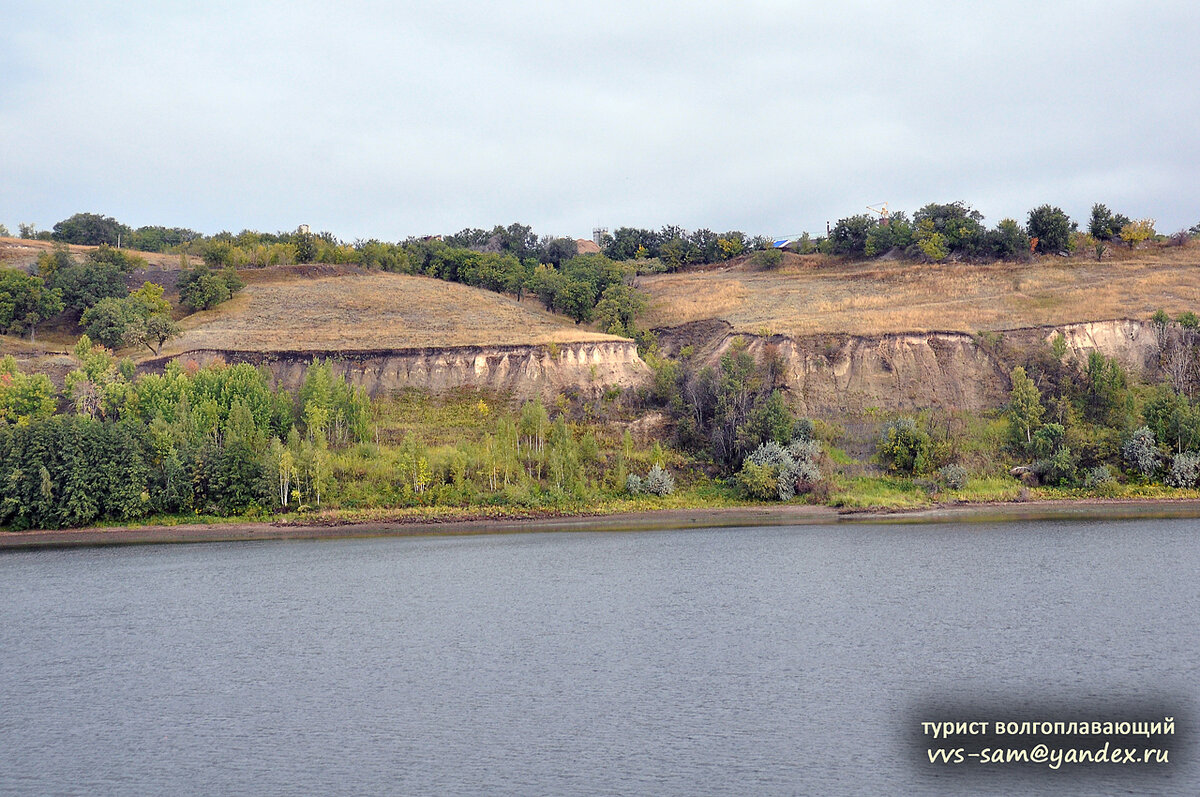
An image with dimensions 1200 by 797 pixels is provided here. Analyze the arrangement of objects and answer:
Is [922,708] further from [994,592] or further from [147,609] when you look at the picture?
[147,609]

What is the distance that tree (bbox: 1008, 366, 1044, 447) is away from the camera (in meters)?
66.6

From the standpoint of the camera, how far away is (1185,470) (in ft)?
201

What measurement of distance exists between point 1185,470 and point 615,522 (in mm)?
35029

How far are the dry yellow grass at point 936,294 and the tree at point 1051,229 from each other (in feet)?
7.23

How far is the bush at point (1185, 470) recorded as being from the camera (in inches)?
2413

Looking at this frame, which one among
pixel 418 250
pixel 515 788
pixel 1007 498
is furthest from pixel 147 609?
pixel 418 250

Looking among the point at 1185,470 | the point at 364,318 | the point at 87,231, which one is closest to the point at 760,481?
the point at 1185,470

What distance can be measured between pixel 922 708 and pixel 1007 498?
4093 cm

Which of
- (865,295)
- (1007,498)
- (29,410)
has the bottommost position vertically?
(1007,498)

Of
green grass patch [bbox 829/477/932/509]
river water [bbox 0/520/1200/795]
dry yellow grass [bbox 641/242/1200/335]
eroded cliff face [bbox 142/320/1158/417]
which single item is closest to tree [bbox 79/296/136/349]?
eroded cliff face [bbox 142/320/1158/417]

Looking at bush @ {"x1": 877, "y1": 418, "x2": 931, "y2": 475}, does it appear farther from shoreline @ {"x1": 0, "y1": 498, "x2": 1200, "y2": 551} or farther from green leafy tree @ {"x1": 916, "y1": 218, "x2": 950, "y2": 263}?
green leafy tree @ {"x1": 916, "y1": 218, "x2": 950, "y2": 263}

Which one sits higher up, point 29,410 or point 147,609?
point 29,410

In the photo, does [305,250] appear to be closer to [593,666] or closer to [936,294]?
[936,294]

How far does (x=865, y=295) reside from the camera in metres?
97.0
